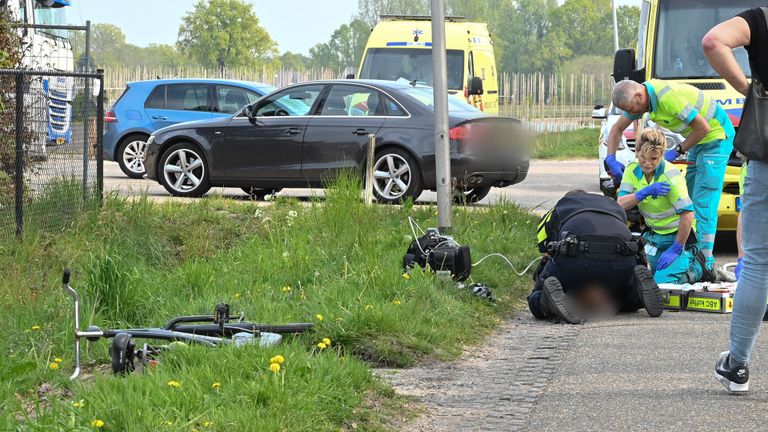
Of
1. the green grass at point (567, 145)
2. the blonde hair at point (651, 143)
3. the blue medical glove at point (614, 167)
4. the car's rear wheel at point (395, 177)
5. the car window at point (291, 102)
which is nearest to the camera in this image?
the blonde hair at point (651, 143)

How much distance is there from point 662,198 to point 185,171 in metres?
7.69

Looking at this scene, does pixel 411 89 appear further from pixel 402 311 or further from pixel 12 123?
pixel 402 311

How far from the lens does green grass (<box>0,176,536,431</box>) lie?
5.24 m

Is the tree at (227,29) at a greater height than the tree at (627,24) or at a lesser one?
lesser

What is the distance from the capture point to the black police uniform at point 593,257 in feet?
27.5

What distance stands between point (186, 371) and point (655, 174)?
508 cm

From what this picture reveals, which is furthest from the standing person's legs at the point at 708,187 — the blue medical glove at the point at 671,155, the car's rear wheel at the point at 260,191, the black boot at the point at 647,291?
the car's rear wheel at the point at 260,191

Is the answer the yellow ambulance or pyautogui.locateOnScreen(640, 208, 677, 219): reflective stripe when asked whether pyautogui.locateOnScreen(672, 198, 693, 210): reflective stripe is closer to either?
pyautogui.locateOnScreen(640, 208, 677, 219): reflective stripe

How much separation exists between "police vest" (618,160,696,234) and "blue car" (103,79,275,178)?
11.7m

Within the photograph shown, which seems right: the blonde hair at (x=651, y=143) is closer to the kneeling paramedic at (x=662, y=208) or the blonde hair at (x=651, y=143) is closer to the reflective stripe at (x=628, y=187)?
the kneeling paramedic at (x=662, y=208)

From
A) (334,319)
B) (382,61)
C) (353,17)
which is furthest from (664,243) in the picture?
(353,17)

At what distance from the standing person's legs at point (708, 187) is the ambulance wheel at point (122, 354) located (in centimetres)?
555

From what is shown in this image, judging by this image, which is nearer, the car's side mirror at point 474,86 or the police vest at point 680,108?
the police vest at point 680,108

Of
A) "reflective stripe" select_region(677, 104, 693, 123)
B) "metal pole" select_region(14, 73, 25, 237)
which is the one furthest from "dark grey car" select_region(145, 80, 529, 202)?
"metal pole" select_region(14, 73, 25, 237)
